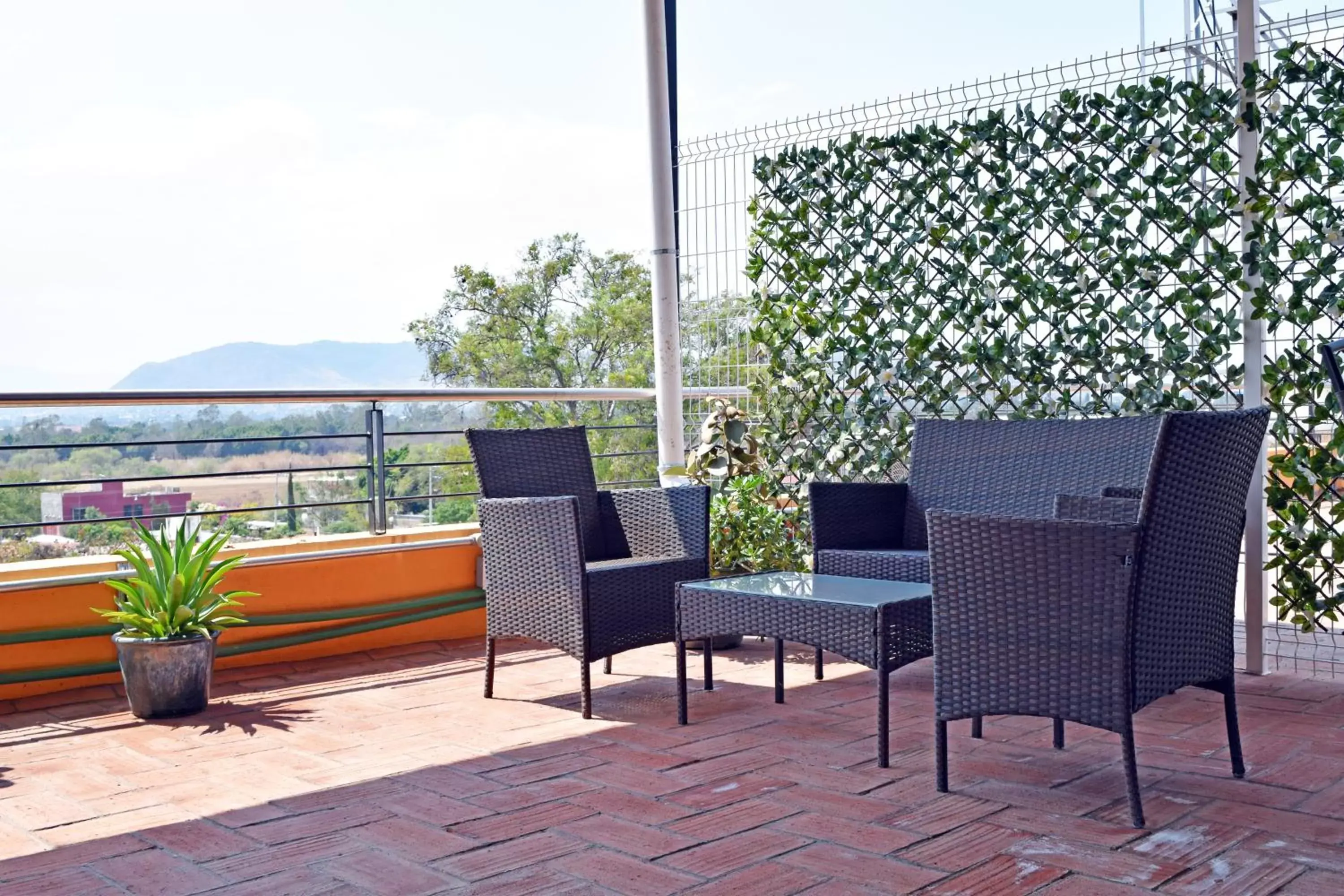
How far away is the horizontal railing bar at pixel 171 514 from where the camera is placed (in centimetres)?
394

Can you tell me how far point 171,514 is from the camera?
398 centimetres

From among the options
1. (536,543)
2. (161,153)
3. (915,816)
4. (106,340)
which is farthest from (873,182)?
(106,340)

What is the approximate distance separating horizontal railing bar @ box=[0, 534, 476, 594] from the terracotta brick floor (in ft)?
1.21

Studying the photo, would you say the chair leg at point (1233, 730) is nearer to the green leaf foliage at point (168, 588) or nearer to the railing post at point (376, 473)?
the green leaf foliage at point (168, 588)

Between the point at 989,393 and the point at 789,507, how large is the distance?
103 cm

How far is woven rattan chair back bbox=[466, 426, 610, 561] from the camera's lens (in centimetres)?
400

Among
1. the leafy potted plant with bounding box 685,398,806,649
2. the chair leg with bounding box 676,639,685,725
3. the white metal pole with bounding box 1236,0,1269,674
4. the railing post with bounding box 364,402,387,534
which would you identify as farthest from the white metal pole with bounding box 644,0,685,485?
the white metal pole with bounding box 1236,0,1269,674

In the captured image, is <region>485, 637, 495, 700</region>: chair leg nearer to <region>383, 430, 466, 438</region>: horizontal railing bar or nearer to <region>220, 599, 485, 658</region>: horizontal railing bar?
<region>383, 430, 466, 438</region>: horizontal railing bar

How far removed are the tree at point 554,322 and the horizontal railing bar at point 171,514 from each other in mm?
14547

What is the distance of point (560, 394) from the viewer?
5277 millimetres

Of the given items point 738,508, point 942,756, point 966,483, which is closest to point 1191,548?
point 942,756

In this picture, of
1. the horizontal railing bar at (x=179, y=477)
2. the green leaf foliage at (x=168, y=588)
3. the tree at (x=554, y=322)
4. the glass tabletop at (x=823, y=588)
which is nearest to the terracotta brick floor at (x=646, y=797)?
the green leaf foliage at (x=168, y=588)

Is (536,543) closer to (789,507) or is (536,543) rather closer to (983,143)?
(789,507)

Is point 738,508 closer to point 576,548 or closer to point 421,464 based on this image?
point 421,464
